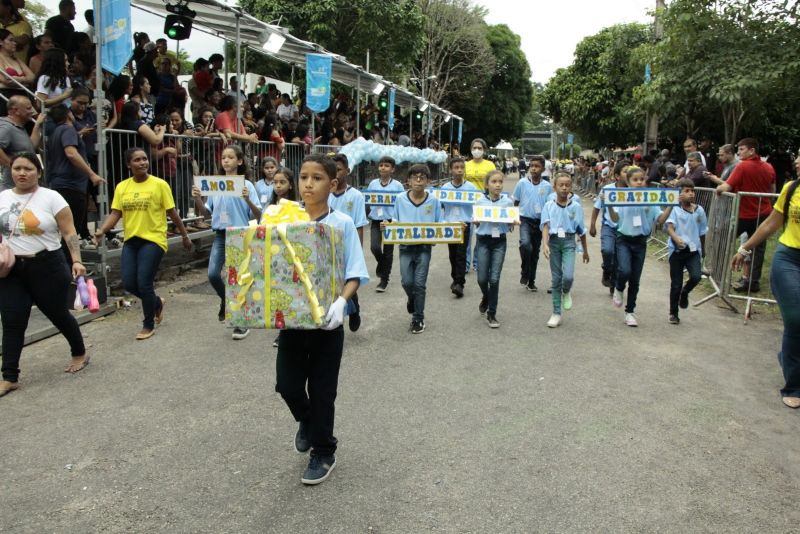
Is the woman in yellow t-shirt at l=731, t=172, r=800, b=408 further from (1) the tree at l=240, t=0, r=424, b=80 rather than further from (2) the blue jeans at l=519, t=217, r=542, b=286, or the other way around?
(1) the tree at l=240, t=0, r=424, b=80

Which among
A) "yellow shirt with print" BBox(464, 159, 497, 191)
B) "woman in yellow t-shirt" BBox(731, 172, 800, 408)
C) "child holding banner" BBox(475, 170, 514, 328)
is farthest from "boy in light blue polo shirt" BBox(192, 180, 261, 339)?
"woman in yellow t-shirt" BBox(731, 172, 800, 408)

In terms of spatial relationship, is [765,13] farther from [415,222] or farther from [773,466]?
[773,466]

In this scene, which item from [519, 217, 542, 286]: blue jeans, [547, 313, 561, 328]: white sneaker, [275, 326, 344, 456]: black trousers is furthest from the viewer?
[519, 217, 542, 286]: blue jeans

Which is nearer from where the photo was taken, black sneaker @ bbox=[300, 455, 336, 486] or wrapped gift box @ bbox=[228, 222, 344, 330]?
wrapped gift box @ bbox=[228, 222, 344, 330]

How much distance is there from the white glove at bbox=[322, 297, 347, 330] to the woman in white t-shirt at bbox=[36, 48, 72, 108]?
5813mm

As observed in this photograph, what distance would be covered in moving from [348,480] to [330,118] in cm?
1366

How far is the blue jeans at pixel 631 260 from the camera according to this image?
24.7 feet

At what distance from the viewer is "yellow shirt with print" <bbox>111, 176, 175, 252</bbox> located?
645 centimetres

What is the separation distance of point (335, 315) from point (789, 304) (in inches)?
148

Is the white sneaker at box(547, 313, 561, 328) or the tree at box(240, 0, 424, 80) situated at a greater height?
the tree at box(240, 0, 424, 80)

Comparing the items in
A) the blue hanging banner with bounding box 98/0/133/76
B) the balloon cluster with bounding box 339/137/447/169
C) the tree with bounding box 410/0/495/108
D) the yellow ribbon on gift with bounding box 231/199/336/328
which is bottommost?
the yellow ribbon on gift with bounding box 231/199/336/328

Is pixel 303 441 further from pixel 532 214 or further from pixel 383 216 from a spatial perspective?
pixel 532 214

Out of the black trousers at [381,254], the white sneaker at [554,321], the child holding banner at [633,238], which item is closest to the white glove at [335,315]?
the white sneaker at [554,321]

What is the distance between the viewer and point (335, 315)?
335cm
